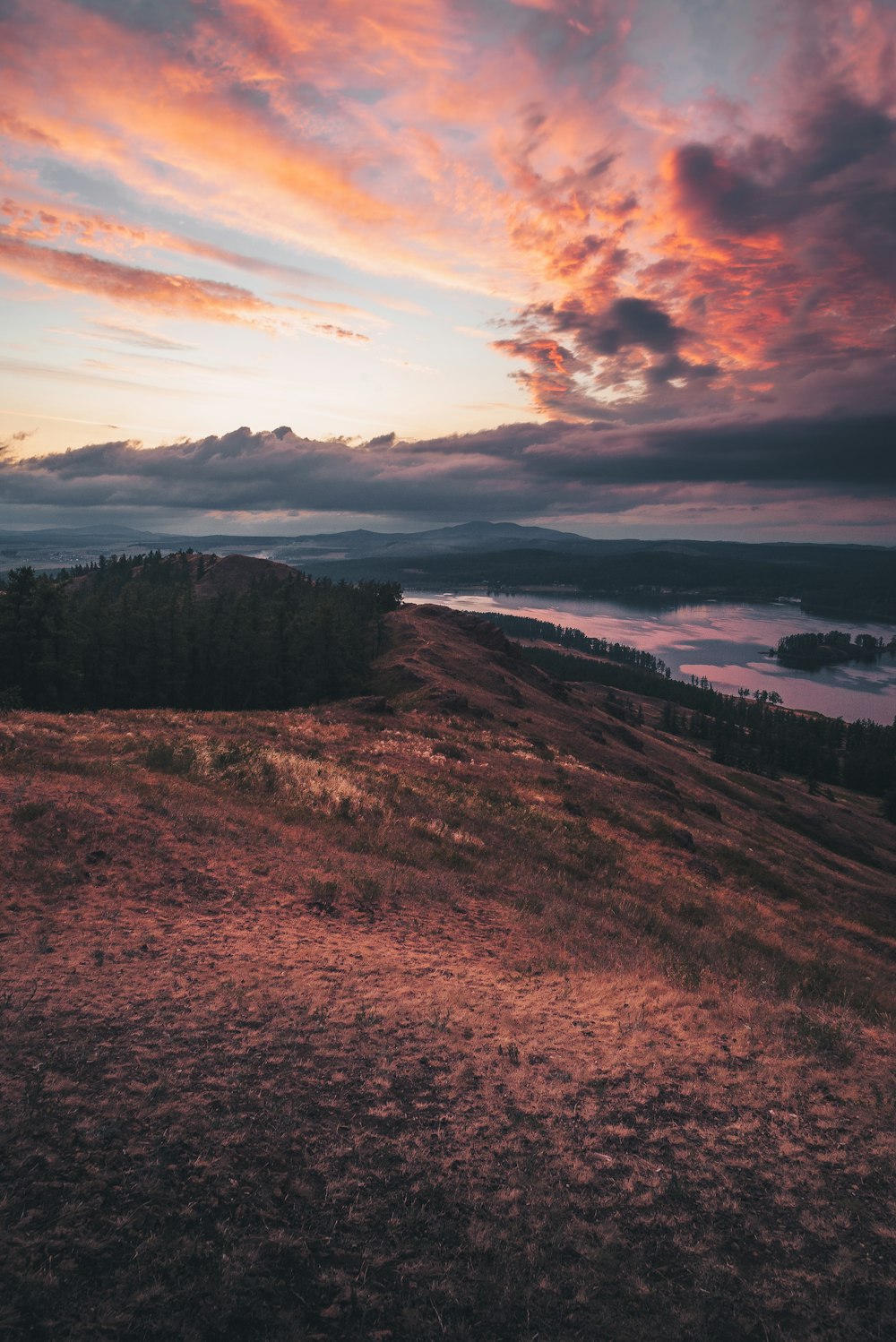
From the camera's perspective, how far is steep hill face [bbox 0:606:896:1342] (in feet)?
20.8

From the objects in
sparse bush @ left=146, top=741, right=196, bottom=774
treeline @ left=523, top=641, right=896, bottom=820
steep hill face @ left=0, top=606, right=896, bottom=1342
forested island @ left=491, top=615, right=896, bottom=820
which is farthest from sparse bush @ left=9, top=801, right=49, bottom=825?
forested island @ left=491, top=615, right=896, bottom=820

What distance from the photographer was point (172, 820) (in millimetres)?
18297

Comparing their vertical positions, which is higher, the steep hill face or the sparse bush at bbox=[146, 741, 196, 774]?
the sparse bush at bbox=[146, 741, 196, 774]

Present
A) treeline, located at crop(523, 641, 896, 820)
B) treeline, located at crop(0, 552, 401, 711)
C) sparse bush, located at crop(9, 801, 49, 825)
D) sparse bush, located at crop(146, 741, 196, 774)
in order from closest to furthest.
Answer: sparse bush, located at crop(9, 801, 49, 825), sparse bush, located at crop(146, 741, 196, 774), treeline, located at crop(0, 552, 401, 711), treeline, located at crop(523, 641, 896, 820)

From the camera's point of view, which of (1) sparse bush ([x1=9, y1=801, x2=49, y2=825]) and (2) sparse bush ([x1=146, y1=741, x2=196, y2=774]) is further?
(2) sparse bush ([x1=146, y1=741, x2=196, y2=774])

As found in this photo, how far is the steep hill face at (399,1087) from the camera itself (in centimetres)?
635

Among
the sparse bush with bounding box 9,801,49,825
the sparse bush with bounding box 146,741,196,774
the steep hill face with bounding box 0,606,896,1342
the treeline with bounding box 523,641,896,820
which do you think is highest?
the sparse bush with bounding box 9,801,49,825

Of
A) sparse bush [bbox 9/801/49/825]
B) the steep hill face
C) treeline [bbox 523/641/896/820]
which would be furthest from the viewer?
treeline [bbox 523/641/896/820]

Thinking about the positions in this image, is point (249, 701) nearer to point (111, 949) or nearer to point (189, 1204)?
point (111, 949)

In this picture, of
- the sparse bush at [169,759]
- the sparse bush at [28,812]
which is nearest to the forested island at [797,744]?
the sparse bush at [169,759]

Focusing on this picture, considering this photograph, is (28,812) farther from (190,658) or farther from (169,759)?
(190,658)

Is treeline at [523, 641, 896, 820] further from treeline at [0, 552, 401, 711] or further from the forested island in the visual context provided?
treeline at [0, 552, 401, 711]

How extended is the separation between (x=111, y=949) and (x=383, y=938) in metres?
6.02

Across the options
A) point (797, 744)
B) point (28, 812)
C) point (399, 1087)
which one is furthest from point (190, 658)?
point (797, 744)
